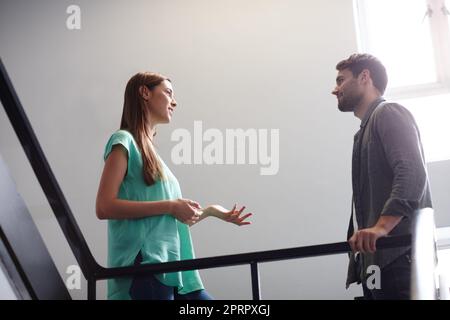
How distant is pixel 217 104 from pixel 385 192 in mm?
2363

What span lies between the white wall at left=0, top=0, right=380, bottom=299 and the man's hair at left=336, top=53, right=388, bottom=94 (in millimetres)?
1574

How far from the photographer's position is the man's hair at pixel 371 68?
242 centimetres

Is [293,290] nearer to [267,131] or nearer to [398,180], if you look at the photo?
[267,131]

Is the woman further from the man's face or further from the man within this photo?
the man's face

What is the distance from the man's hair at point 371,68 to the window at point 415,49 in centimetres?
183

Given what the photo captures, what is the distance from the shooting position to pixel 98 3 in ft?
14.8

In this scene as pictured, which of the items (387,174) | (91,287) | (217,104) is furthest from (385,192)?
(217,104)

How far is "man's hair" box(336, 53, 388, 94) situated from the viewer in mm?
2422

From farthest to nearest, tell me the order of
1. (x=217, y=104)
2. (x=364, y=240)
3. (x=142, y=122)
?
Result: (x=217, y=104) < (x=142, y=122) < (x=364, y=240)

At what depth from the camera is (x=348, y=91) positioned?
7.91 feet

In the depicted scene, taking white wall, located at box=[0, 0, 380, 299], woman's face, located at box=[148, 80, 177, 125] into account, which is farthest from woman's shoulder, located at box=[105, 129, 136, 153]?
white wall, located at box=[0, 0, 380, 299]

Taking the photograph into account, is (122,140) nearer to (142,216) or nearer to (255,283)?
(142,216)

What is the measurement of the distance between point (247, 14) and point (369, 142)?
8.20 feet
